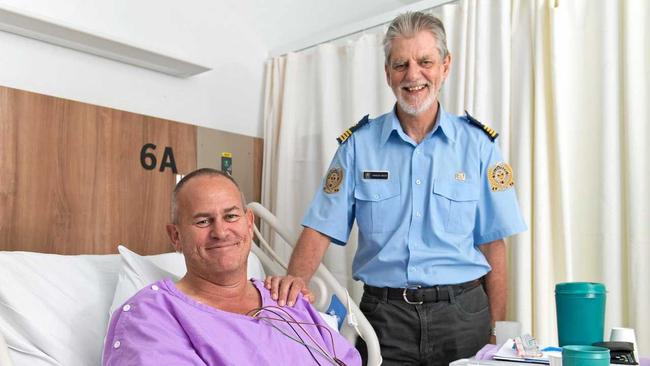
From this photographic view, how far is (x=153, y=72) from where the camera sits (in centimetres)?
279

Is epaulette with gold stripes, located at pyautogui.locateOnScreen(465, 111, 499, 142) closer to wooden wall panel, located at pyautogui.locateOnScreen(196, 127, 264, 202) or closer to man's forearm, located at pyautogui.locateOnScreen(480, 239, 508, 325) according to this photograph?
man's forearm, located at pyautogui.locateOnScreen(480, 239, 508, 325)

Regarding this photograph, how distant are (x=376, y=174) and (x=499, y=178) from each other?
1.31ft

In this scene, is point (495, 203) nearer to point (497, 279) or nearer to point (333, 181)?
point (497, 279)

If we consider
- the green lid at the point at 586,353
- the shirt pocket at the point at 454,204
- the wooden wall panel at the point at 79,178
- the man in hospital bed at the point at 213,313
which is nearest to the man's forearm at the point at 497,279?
the shirt pocket at the point at 454,204

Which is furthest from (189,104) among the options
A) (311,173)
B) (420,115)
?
(420,115)

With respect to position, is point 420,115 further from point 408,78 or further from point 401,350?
point 401,350

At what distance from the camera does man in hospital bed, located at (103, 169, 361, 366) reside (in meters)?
1.32

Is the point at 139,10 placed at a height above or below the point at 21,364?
above

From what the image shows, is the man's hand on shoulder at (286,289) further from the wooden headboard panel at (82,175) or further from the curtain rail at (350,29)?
the curtain rail at (350,29)

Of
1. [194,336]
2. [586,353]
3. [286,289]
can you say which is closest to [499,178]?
[286,289]

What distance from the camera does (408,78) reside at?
6.22 feet

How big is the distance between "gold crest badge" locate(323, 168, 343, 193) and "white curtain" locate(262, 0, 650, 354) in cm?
67

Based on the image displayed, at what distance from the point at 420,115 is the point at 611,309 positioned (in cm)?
92

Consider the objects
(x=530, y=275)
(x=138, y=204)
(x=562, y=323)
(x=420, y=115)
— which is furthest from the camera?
(x=138, y=204)
